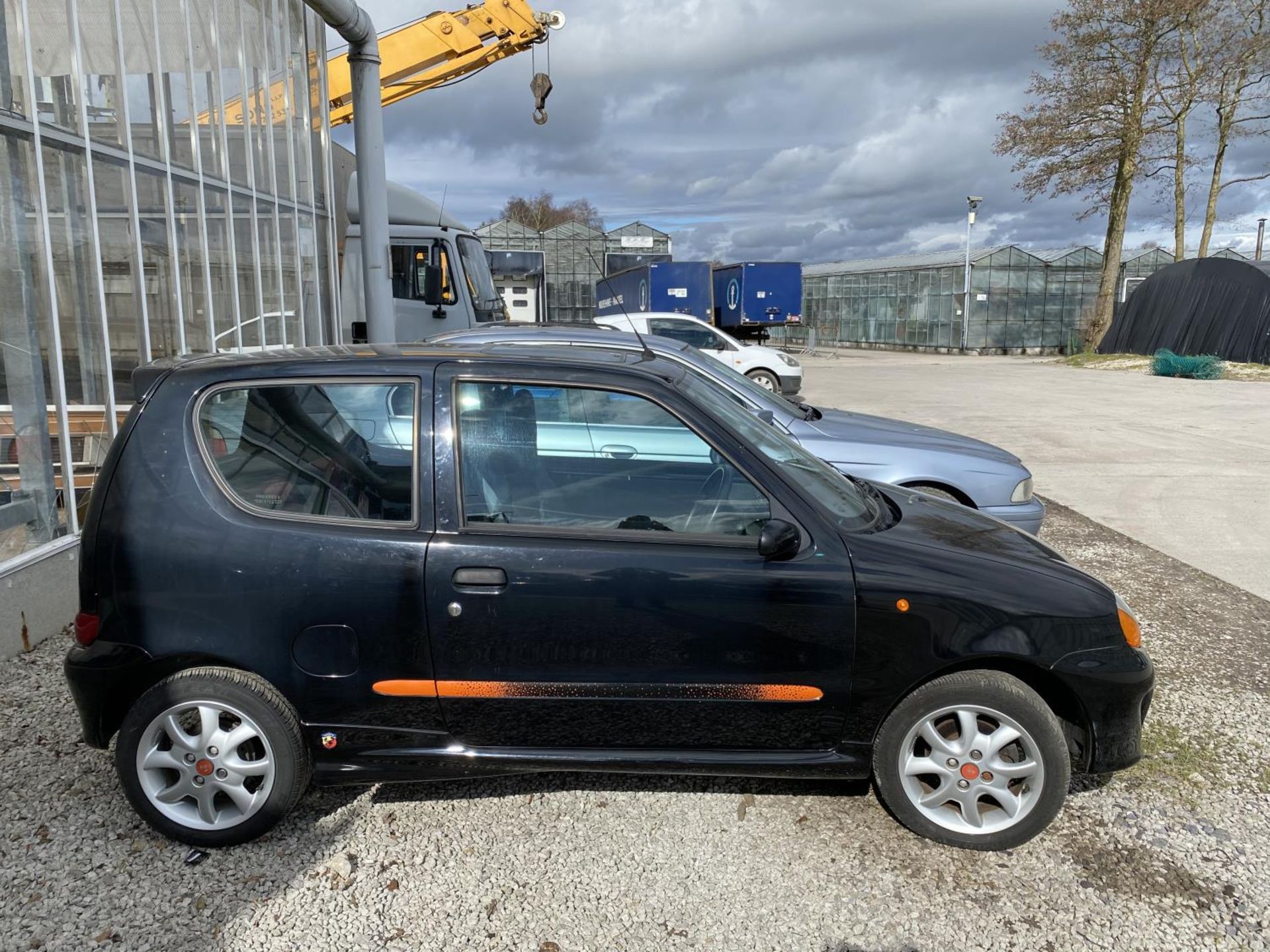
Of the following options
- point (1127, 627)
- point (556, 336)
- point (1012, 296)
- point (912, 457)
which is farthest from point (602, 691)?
point (1012, 296)

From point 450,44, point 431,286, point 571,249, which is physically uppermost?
point 450,44

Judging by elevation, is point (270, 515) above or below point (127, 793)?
above

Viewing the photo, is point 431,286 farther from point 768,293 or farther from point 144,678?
point 768,293

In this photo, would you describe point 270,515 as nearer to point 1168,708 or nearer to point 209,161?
point 1168,708

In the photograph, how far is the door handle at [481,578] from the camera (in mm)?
3014

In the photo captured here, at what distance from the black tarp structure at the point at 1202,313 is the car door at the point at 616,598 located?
2825 centimetres

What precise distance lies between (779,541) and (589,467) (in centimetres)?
72

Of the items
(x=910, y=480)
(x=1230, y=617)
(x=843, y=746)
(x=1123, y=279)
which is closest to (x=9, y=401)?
(x=843, y=746)

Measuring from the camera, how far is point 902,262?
46.6 metres

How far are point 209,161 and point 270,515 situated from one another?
595 centimetres

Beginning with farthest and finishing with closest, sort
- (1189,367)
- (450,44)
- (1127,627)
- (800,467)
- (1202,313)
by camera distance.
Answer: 1. (1202,313)
2. (1189,367)
3. (450,44)
4. (800,467)
5. (1127,627)

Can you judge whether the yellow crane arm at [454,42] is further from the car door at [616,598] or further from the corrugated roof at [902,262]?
the corrugated roof at [902,262]

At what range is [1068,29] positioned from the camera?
29.5 metres

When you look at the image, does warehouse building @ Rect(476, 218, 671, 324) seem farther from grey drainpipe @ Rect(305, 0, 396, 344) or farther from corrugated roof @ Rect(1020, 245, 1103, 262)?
grey drainpipe @ Rect(305, 0, 396, 344)
